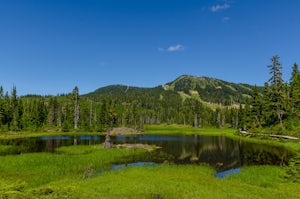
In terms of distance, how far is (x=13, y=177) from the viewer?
32.3m

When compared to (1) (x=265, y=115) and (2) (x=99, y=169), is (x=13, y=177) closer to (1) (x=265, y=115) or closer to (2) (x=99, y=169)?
(2) (x=99, y=169)

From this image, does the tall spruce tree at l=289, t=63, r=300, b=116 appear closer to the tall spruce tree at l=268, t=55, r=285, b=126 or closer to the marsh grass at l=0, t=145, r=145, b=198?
the tall spruce tree at l=268, t=55, r=285, b=126

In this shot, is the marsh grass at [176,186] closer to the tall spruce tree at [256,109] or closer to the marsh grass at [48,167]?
the marsh grass at [48,167]

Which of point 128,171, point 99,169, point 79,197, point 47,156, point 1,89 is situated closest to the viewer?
point 79,197

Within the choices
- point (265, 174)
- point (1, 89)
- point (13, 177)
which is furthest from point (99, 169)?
point (1, 89)

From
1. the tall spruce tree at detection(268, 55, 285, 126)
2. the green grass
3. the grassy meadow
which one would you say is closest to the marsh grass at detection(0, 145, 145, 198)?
the grassy meadow

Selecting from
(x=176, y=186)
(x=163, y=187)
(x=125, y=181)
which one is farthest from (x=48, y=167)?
(x=176, y=186)

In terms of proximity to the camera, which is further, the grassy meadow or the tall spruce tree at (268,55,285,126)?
the tall spruce tree at (268,55,285,126)

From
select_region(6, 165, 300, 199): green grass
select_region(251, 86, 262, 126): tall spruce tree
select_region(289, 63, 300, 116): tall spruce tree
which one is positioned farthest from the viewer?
select_region(251, 86, 262, 126): tall spruce tree

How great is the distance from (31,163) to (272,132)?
268 feet

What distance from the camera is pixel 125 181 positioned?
28.7 m

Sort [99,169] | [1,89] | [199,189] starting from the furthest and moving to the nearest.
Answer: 1. [1,89]
2. [99,169]
3. [199,189]

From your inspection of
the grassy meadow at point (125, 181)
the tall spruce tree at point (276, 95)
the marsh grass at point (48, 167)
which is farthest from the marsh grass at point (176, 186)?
the tall spruce tree at point (276, 95)

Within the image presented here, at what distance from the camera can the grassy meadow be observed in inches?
891
